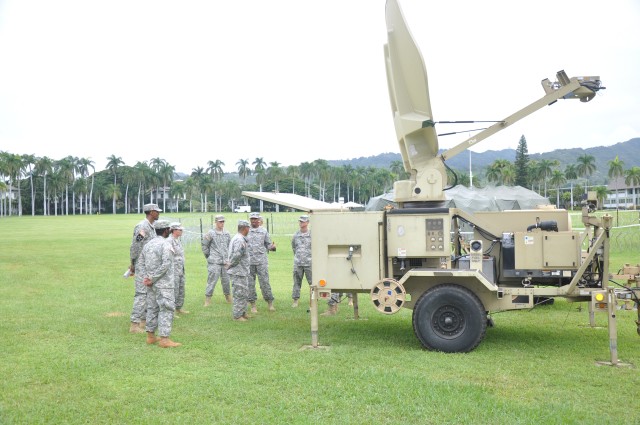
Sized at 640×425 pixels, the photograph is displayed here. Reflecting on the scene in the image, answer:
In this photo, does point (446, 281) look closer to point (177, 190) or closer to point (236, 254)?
point (236, 254)

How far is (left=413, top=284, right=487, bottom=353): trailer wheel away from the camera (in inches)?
293

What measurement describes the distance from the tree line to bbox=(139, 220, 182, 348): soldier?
84.5 meters

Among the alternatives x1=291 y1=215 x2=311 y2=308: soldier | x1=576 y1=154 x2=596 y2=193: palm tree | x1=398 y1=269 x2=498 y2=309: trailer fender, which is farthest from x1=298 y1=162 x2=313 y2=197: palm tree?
x1=398 y1=269 x2=498 y2=309: trailer fender

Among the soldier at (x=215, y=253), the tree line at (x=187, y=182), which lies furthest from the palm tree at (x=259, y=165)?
the soldier at (x=215, y=253)

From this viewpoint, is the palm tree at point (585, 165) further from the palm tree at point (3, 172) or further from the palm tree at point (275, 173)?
the palm tree at point (3, 172)

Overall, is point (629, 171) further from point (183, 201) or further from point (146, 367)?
point (146, 367)

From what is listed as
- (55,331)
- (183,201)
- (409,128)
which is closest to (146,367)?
(55,331)

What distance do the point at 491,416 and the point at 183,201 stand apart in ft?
372

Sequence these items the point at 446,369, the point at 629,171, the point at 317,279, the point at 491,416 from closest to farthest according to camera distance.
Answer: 1. the point at 491,416
2. the point at 446,369
3. the point at 317,279
4. the point at 629,171

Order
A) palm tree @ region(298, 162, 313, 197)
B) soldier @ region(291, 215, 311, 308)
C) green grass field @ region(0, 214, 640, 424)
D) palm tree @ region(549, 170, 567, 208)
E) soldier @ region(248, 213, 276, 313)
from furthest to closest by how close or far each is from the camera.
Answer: palm tree @ region(298, 162, 313, 197) < palm tree @ region(549, 170, 567, 208) < soldier @ region(291, 215, 311, 308) < soldier @ region(248, 213, 276, 313) < green grass field @ region(0, 214, 640, 424)

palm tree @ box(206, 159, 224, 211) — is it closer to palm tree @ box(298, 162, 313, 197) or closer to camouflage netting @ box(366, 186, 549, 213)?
palm tree @ box(298, 162, 313, 197)

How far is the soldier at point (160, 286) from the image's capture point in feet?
26.5

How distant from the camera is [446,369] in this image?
6.75 metres

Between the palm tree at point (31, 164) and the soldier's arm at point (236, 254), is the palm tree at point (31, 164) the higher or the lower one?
the higher one
